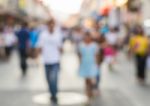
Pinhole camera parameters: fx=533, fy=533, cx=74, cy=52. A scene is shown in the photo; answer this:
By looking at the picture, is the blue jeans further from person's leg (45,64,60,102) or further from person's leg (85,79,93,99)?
person's leg (85,79,93,99)

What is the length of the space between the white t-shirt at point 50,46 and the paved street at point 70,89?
3.50 ft

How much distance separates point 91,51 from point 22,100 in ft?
7.58

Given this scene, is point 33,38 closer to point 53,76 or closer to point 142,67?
point 142,67

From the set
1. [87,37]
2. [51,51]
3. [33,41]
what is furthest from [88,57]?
[33,41]

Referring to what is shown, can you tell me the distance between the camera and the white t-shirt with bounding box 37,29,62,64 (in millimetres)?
12781

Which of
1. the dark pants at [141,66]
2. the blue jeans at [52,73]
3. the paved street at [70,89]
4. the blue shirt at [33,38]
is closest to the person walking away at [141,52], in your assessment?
the dark pants at [141,66]

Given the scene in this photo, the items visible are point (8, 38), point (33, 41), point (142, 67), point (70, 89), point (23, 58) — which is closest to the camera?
point (70, 89)

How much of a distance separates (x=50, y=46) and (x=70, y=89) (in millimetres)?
3032

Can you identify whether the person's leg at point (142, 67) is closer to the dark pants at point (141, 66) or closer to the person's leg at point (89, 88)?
the dark pants at point (141, 66)

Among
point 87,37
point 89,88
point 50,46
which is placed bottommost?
point 89,88

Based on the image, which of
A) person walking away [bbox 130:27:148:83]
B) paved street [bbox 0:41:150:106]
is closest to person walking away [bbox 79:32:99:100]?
paved street [bbox 0:41:150:106]

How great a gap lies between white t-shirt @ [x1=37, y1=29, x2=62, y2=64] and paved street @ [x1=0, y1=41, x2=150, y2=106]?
1068 millimetres

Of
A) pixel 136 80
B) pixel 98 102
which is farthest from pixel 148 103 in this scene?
pixel 136 80

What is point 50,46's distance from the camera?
12.9 m
